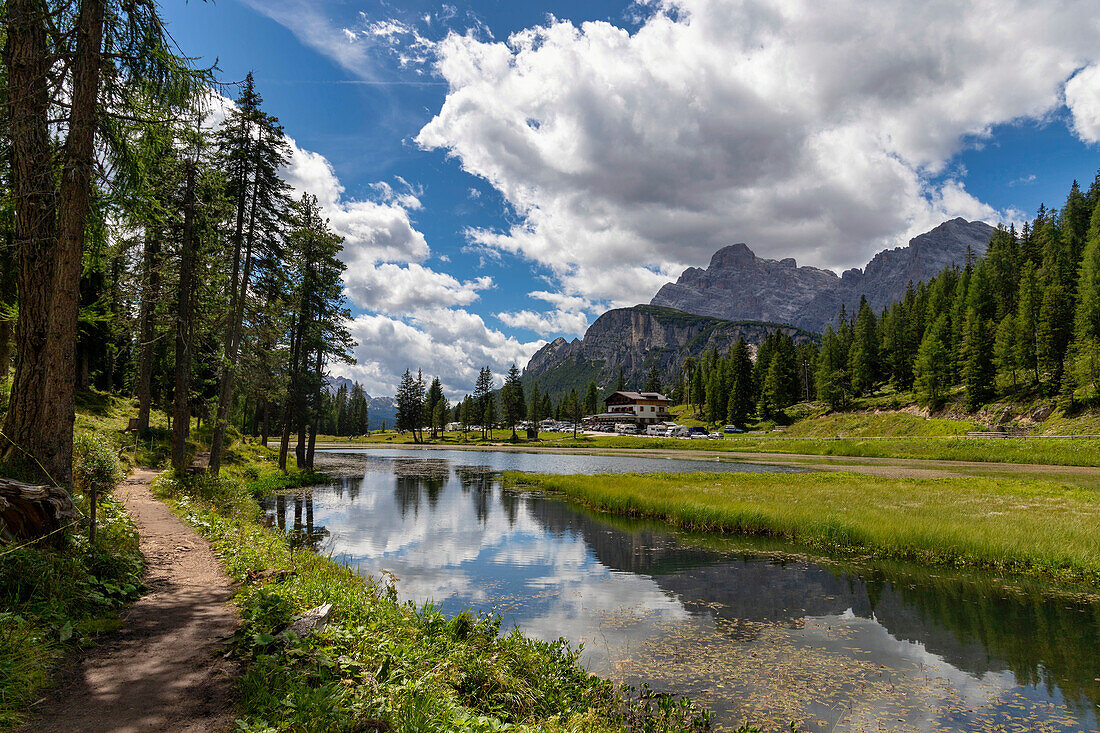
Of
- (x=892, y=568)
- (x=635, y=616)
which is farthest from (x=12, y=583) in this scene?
(x=892, y=568)

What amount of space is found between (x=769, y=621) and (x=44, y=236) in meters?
17.9

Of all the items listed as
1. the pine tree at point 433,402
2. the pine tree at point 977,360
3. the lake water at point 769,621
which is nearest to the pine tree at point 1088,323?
the pine tree at point 977,360

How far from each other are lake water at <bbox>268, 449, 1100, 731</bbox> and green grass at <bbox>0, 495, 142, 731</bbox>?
657 centimetres

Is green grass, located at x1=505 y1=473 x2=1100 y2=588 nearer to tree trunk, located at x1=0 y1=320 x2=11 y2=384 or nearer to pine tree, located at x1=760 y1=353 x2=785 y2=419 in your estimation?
tree trunk, located at x1=0 y1=320 x2=11 y2=384

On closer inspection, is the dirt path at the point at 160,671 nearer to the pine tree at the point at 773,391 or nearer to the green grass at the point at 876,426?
the green grass at the point at 876,426

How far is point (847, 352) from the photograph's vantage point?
101438 millimetres

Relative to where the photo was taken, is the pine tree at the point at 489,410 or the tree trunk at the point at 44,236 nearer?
the tree trunk at the point at 44,236

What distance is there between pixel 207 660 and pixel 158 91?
11.5 m

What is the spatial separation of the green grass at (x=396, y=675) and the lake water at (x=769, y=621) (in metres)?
1.59

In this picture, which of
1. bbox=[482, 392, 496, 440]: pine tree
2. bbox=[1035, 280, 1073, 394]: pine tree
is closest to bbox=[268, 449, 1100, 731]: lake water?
bbox=[1035, 280, 1073, 394]: pine tree

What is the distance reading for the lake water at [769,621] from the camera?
8711 mm

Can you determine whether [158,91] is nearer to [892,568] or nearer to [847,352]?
[892,568]

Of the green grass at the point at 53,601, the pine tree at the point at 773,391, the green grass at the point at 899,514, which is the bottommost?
the green grass at the point at 899,514

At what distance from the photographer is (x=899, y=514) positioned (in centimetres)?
2089
